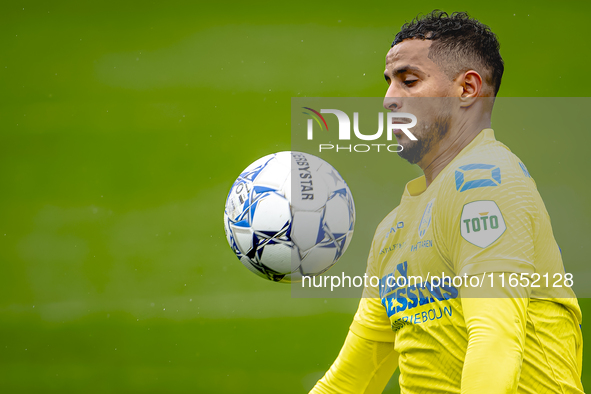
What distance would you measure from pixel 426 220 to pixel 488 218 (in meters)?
0.20

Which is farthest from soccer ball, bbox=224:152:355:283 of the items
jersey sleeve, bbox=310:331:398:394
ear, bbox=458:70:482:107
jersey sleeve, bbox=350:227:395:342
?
A: ear, bbox=458:70:482:107

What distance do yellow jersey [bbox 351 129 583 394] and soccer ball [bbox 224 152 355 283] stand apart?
37 centimetres

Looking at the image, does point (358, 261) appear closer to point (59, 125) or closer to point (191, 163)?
point (191, 163)

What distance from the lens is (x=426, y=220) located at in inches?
46.9

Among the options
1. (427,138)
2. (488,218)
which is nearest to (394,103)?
(427,138)

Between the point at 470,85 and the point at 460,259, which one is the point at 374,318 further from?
the point at 470,85

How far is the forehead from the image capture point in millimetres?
1322

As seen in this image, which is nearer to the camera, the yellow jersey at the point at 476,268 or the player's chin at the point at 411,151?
the yellow jersey at the point at 476,268

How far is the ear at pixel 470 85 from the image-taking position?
1.30 metres

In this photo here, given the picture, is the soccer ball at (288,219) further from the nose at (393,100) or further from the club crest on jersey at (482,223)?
the club crest on jersey at (482,223)

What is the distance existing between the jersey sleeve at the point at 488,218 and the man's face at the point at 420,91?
270 millimetres

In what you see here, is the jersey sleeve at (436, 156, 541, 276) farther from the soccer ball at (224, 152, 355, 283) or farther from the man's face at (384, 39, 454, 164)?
the soccer ball at (224, 152, 355, 283)

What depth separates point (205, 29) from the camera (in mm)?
3248

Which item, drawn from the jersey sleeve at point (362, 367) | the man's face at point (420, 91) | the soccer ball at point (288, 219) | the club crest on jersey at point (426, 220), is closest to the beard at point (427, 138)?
the man's face at point (420, 91)
